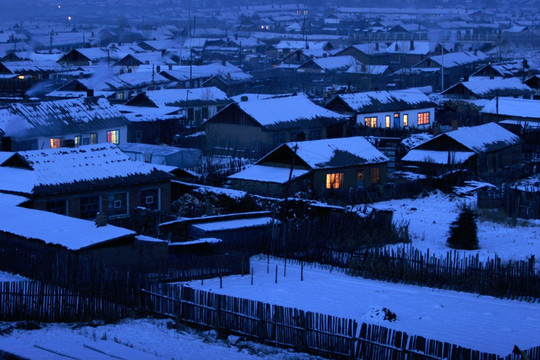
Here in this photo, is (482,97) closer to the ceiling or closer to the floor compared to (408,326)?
closer to the ceiling

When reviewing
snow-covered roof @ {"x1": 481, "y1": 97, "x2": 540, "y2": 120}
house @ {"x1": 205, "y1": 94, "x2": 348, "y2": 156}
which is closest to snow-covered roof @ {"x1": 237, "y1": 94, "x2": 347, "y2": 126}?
house @ {"x1": 205, "y1": 94, "x2": 348, "y2": 156}

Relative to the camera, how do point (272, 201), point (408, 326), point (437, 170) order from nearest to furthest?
point (408, 326) < point (272, 201) < point (437, 170)

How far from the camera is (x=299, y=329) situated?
53.2 ft

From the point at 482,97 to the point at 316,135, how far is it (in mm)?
17673

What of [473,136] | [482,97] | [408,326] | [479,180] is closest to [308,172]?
[479,180]

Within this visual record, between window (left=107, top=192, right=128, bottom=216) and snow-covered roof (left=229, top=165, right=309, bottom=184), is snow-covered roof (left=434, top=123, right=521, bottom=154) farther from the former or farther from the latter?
window (left=107, top=192, right=128, bottom=216)

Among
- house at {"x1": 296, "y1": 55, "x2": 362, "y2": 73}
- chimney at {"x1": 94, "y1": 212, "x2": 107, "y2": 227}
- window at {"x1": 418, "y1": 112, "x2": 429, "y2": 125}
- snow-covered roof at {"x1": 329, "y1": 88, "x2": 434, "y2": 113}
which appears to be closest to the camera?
chimney at {"x1": 94, "y1": 212, "x2": 107, "y2": 227}

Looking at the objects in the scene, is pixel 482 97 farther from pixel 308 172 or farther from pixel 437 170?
pixel 308 172

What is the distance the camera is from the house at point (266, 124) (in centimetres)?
4381

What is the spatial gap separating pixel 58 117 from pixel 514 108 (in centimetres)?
2358

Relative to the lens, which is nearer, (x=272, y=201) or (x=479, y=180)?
(x=272, y=201)

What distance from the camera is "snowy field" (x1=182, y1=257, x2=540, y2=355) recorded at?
17141 millimetres

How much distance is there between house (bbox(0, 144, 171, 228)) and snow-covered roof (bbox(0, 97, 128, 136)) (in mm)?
9443

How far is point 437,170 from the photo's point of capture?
3659 cm
